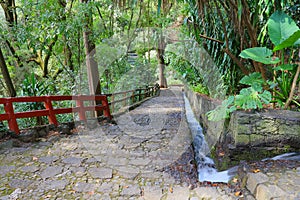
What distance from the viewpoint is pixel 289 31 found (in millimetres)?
2529

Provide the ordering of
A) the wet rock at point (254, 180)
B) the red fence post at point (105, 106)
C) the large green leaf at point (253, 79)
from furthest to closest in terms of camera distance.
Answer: the red fence post at point (105, 106), the large green leaf at point (253, 79), the wet rock at point (254, 180)

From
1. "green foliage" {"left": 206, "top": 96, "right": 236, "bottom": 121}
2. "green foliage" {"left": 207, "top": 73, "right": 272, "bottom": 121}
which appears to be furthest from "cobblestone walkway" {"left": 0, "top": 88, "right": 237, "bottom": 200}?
"green foliage" {"left": 207, "top": 73, "right": 272, "bottom": 121}

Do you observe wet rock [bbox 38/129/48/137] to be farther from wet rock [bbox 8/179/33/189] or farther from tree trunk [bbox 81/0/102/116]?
tree trunk [bbox 81/0/102/116]

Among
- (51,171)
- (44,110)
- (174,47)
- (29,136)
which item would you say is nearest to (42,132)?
(29,136)

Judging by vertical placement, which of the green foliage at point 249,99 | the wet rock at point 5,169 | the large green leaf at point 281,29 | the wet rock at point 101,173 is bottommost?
the wet rock at point 101,173

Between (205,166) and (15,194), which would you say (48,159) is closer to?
(15,194)

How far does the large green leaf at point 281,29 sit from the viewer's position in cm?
252

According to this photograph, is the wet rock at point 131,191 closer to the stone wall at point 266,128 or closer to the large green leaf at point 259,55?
the stone wall at point 266,128

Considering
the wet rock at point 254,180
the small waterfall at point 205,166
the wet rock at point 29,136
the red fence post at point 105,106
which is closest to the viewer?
the wet rock at point 254,180

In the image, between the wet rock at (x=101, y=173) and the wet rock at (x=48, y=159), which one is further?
the wet rock at (x=48, y=159)

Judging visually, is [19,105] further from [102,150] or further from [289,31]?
[289,31]

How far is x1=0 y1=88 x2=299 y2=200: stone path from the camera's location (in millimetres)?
2070

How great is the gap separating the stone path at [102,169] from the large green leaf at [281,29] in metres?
1.69

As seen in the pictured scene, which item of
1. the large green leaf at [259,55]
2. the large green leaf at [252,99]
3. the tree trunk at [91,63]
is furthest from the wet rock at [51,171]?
the tree trunk at [91,63]
